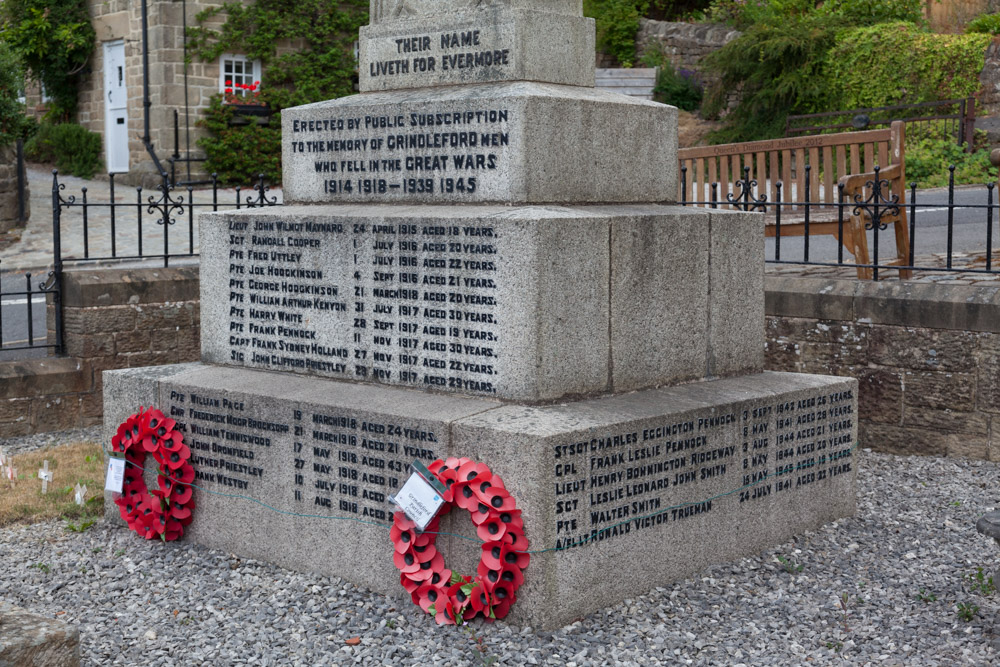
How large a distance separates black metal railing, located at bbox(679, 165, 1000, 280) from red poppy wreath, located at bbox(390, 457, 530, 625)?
2.44 meters

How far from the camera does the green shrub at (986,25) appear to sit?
2142cm

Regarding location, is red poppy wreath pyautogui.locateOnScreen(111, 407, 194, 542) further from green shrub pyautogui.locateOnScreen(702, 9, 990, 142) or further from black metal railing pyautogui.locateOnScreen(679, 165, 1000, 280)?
green shrub pyautogui.locateOnScreen(702, 9, 990, 142)

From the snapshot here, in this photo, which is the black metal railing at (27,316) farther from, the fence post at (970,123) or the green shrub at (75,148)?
the fence post at (970,123)

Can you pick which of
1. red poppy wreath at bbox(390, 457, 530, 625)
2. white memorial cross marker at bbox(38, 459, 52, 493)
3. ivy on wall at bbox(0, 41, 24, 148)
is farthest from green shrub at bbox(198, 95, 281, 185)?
red poppy wreath at bbox(390, 457, 530, 625)

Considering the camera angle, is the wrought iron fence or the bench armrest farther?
the wrought iron fence

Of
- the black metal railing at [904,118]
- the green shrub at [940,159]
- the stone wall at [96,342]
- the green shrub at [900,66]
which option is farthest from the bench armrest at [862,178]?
the green shrub at [900,66]

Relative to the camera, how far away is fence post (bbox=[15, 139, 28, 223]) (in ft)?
52.4

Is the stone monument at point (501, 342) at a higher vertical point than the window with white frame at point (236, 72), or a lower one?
lower

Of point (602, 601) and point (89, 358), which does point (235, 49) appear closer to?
point (89, 358)

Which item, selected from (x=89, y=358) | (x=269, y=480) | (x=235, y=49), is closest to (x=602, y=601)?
(x=269, y=480)

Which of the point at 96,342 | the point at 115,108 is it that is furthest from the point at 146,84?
the point at 96,342

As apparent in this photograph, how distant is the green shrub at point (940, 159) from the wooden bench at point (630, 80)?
20.2ft

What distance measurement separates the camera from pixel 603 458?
4070 mm

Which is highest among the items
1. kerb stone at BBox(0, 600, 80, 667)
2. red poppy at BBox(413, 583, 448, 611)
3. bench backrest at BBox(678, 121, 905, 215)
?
bench backrest at BBox(678, 121, 905, 215)
